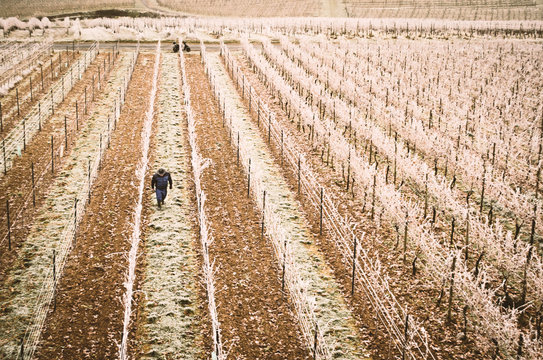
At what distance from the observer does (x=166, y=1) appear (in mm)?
76688

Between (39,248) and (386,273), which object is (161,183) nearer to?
(39,248)

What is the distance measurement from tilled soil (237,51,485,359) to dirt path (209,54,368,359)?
0.70ft

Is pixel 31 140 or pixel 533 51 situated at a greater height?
pixel 533 51

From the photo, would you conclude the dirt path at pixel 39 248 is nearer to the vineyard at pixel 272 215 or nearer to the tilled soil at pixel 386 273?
the vineyard at pixel 272 215

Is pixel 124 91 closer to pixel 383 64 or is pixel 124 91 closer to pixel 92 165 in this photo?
pixel 92 165

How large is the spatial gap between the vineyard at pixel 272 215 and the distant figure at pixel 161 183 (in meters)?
0.40

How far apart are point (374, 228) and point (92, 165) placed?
932 cm

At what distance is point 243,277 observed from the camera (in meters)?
11.2

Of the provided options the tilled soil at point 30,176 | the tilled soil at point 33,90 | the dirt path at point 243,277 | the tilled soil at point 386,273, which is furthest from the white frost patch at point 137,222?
the tilled soil at point 33,90

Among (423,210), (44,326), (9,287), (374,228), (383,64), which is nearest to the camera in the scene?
(44,326)

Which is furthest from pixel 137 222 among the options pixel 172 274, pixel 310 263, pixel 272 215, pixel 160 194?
pixel 310 263

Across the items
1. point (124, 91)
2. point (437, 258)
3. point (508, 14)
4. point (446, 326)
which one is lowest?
point (446, 326)

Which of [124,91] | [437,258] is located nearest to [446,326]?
[437,258]

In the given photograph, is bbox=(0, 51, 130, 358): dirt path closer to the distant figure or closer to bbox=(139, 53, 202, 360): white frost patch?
bbox=(139, 53, 202, 360): white frost patch
